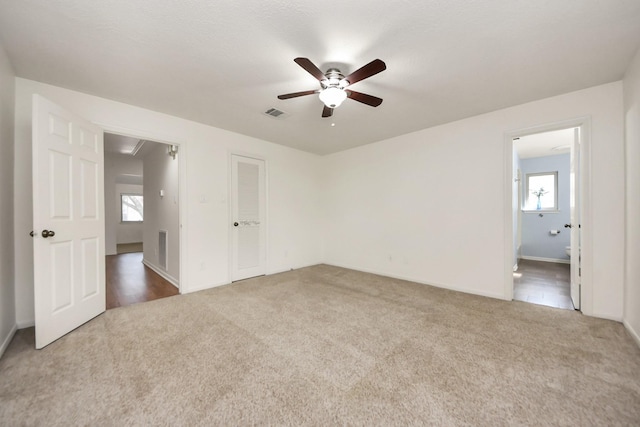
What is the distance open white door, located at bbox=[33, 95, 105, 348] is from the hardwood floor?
1.88 ft

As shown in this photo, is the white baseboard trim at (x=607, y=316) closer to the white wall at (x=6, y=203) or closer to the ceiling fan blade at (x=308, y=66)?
the ceiling fan blade at (x=308, y=66)

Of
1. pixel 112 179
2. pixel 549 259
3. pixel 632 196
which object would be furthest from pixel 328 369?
pixel 112 179

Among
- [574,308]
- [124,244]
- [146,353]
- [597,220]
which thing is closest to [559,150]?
[597,220]

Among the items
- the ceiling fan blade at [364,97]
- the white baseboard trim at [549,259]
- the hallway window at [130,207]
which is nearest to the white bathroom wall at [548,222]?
the white baseboard trim at [549,259]

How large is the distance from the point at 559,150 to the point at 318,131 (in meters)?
5.30

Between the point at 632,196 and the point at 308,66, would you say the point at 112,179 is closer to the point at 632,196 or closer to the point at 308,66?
the point at 308,66

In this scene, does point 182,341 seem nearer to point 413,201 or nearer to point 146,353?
point 146,353

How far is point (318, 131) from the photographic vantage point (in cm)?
393

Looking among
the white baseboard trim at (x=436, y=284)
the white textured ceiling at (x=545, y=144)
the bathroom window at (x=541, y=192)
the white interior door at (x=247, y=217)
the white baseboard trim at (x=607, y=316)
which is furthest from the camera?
the bathroom window at (x=541, y=192)

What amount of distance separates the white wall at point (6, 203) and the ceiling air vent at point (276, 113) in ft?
7.34

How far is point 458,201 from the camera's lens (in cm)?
356

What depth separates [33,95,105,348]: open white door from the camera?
2.06 metres

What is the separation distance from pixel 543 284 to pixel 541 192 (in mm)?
3159

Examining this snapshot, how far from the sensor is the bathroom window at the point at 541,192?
5707 millimetres
